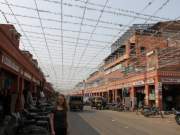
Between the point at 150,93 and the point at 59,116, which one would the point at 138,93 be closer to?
the point at 150,93

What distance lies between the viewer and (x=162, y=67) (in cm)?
4091

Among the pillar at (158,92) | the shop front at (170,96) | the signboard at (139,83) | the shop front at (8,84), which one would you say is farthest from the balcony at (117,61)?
the shop front at (8,84)

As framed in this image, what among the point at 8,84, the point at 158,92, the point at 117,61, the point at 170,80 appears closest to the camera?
the point at 8,84

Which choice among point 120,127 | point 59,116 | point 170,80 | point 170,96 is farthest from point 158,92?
point 59,116

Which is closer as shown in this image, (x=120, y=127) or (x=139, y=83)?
(x=120, y=127)

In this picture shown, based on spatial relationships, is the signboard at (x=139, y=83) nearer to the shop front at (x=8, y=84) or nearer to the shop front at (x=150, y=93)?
the shop front at (x=150, y=93)

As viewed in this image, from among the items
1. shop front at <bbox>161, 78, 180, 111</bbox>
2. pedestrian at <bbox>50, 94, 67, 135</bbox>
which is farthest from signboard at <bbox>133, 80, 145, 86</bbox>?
pedestrian at <bbox>50, 94, 67, 135</bbox>

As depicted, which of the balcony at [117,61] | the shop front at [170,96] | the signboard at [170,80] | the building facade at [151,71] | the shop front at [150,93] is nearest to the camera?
the signboard at [170,80]

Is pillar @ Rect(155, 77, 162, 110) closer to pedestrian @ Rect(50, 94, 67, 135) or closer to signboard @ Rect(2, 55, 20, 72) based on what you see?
signboard @ Rect(2, 55, 20, 72)

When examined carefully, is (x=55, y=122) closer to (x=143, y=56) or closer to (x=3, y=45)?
(x=3, y=45)

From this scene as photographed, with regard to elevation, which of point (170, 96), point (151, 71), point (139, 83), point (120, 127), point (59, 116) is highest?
point (151, 71)

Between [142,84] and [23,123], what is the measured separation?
37549mm

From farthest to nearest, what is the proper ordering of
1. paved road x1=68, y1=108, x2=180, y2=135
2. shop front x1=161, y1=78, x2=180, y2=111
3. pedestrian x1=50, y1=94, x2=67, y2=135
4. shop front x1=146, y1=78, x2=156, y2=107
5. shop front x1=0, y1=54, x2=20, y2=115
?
shop front x1=161, y1=78, x2=180, y2=111, shop front x1=146, y1=78, x2=156, y2=107, paved road x1=68, y1=108, x2=180, y2=135, shop front x1=0, y1=54, x2=20, y2=115, pedestrian x1=50, y1=94, x2=67, y2=135

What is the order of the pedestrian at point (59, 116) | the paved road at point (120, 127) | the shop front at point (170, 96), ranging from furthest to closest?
the shop front at point (170, 96), the paved road at point (120, 127), the pedestrian at point (59, 116)
